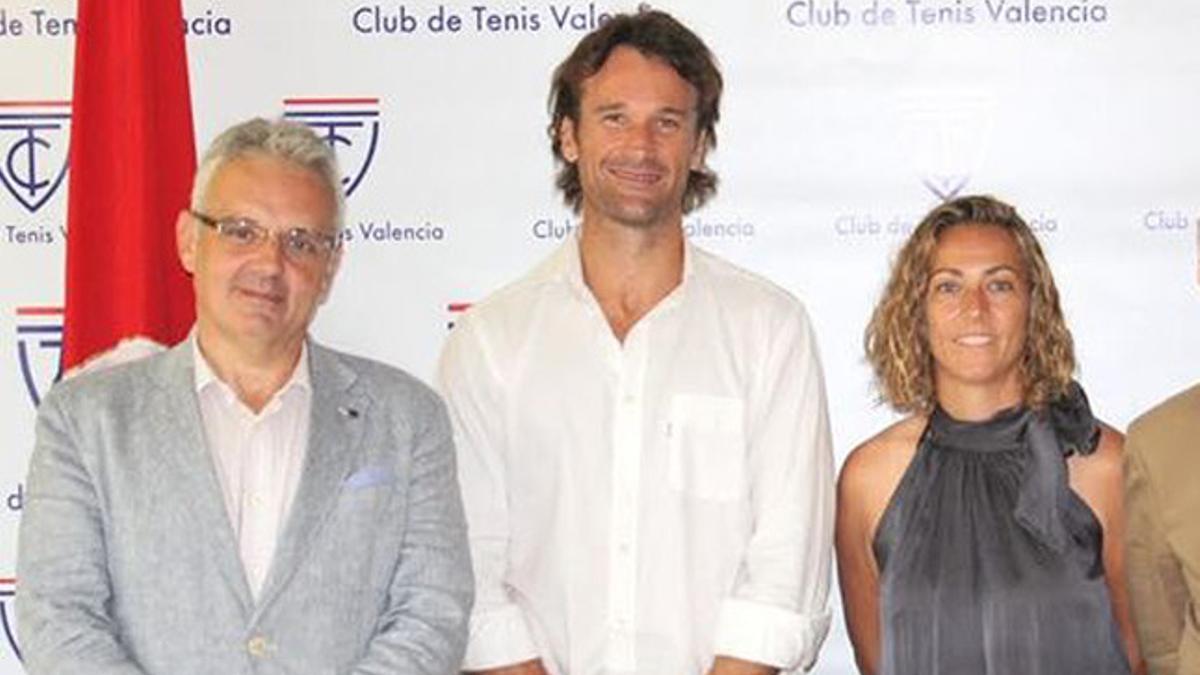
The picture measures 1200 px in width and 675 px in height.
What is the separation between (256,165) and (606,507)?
906 mm

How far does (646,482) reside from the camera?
3094mm

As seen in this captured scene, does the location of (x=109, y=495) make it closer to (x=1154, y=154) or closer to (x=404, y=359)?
(x=404, y=359)

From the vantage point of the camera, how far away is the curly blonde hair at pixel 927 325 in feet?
10.2

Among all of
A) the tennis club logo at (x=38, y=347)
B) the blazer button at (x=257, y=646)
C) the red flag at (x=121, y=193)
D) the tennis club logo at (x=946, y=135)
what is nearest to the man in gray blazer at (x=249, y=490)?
the blazer button at (x=257, y=646)

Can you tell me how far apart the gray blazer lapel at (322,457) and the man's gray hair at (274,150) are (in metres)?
0.24

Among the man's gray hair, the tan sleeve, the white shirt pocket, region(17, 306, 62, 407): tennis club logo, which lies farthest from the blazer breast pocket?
region(17, 306, 62, 407): tennis club logo

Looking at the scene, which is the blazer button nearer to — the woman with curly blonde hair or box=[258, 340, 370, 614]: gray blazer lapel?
box=[258, 340, 370, 614]: gray blazer lapel

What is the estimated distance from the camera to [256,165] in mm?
2686

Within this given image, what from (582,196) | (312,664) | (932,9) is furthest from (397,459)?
(932,9)

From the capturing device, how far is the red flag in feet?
11.3

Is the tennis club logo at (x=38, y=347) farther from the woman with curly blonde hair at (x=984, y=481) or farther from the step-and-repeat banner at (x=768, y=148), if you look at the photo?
the woman with curly blonde hair at (x=984, y=481)

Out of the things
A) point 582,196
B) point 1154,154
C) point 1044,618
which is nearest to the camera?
point 1044,618

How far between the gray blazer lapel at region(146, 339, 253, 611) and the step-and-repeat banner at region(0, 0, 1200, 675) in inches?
53.3

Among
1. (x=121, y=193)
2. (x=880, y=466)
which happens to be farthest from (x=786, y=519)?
(x=121, y=193)
